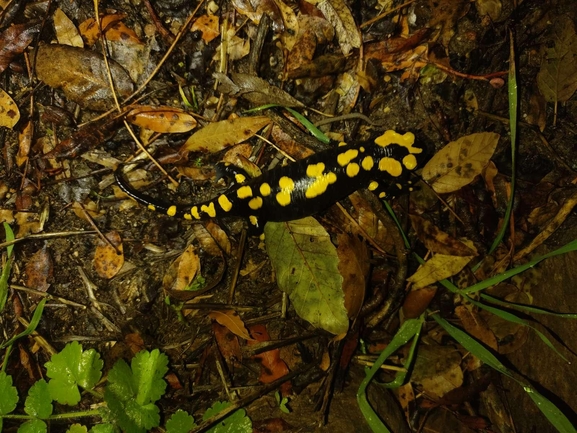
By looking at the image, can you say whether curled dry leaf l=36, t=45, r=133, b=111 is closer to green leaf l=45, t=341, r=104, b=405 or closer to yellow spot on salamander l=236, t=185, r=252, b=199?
yellow spot on salamander l=236, t=185, r=252, b=199

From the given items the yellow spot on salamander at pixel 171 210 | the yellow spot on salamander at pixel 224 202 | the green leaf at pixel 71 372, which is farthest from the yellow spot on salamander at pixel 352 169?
the green leaf at pixel 71 372

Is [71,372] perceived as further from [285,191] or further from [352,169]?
[352,169]

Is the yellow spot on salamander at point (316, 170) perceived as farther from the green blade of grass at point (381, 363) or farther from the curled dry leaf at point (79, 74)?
the curled dry leaf at point (79, 74)

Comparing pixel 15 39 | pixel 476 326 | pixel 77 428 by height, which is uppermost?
pixel 15 39

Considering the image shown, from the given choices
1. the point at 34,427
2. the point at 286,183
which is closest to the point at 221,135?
the point at 286,183

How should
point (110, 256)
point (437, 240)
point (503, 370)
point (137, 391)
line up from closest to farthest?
point (503, 370) → point (137, 391) → point (437, 240) → point (110, 256)

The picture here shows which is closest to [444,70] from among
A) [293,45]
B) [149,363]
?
[293,45]
